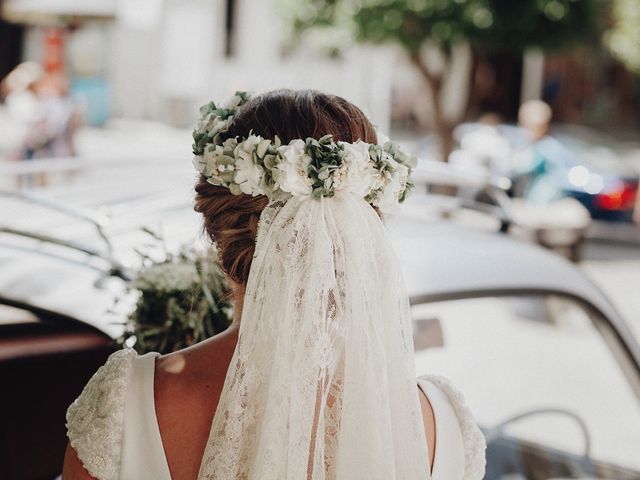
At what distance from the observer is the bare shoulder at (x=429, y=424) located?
4.94 ft

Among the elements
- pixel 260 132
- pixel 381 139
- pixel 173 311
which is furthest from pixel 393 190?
pixel 173 311

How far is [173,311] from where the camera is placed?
6.69 feet

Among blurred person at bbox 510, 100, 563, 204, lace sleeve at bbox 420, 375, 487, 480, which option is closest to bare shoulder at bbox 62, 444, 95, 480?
lace sleeve at bbox 420, 375, 487, 480

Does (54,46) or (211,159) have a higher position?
(54,46)

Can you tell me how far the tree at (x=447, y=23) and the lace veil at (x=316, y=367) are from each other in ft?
33.8

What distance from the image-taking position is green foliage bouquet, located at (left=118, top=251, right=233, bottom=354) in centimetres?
204

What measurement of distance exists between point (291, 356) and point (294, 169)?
291 mm

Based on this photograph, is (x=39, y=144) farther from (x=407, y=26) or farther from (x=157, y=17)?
(x=157, y=17)

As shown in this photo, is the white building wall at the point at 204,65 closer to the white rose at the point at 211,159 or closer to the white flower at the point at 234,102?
the white flower at the point at 234,102

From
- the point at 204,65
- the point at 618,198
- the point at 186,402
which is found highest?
the point at 204,65

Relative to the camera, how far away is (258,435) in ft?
4.58

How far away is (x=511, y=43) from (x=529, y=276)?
978cm

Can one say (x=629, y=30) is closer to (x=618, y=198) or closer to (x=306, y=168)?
(x=618, y=198)

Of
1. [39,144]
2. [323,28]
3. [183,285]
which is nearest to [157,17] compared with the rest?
[323,28]
